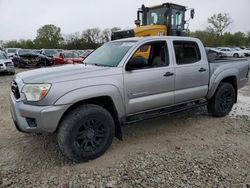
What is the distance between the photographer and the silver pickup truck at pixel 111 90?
11.4 feet

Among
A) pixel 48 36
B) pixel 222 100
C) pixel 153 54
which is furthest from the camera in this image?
pixel 48 36

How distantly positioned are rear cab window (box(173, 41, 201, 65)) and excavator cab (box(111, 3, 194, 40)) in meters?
4.64

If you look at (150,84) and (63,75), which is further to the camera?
(150,84)

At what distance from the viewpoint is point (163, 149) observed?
4.19 meters

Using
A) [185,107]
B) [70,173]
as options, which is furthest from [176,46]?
[70,173]

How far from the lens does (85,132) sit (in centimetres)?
375

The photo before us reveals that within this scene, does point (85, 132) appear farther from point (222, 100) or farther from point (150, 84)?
point (222, 100)

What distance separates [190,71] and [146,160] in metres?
2.07

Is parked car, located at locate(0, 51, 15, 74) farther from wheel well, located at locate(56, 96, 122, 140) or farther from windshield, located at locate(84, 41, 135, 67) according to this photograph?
Answer: wheel well, located at locate(56, 96, 122, 140)

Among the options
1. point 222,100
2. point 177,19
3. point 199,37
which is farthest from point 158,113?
point 199,37

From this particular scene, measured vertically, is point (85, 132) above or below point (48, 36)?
below

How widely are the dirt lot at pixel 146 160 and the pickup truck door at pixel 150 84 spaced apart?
0.69 m

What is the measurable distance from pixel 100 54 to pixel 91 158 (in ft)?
6.73

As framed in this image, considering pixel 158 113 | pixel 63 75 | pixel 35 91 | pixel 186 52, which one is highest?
pixel 186 52
